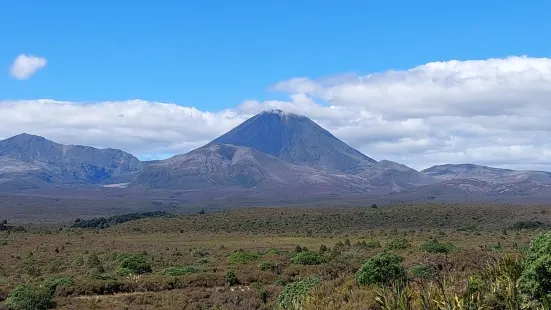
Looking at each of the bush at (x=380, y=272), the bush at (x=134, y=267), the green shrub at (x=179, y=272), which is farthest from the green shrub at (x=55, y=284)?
the bush at (x=380, y=272)

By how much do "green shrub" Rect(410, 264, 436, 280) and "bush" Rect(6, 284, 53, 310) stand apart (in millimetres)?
12688

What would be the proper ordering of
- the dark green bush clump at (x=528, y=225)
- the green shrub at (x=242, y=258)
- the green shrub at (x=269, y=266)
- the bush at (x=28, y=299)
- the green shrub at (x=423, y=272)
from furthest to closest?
the dark green bush clump at (x=528, y=225), the green shrub at (x=242, y=258), the green shrub at (x=269, y=266), the green shrub at (x=423, y=272), the bush at (x=28, y=299)

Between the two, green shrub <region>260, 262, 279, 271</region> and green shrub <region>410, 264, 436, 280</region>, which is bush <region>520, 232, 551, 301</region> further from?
green shrub <region>260, 262, 279, 271</region>

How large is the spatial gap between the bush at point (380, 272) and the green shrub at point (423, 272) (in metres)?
0.86

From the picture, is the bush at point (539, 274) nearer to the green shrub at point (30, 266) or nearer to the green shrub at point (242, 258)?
the green shrub at point (242, 258)

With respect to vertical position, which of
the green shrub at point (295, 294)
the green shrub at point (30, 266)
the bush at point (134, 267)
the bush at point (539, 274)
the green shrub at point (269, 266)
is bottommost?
the green shrub at point (30, 266)

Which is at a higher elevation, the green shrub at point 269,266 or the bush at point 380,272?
the bush at point 380,272

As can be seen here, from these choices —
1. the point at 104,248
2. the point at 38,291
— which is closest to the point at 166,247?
the point at 104,248

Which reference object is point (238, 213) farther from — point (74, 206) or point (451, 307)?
point (74, 206)

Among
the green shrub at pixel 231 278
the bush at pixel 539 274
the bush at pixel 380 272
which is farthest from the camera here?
the green shrub at pixel 231 278

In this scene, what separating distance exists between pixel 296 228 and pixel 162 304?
54857mm

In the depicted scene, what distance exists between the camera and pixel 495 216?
265 feet

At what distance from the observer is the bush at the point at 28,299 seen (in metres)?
20.0

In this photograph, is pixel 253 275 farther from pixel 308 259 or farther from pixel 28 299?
pixel 28 299
